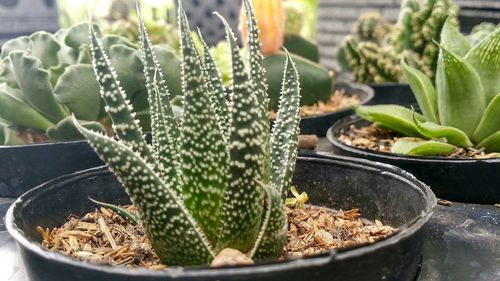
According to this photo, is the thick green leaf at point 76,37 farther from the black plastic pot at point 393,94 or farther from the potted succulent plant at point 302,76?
the black plastic pot at point 393,94

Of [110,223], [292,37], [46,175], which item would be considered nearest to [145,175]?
[110,223]

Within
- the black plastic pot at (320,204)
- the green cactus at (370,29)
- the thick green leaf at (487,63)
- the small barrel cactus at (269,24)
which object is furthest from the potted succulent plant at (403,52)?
the black plastic pot at (320,204)

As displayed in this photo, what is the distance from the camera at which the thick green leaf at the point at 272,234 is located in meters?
0.54

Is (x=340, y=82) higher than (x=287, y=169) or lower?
lower

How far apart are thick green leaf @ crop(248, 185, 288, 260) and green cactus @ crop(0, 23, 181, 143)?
1.46 ft

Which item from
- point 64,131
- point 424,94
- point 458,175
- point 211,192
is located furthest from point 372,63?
point 211,192

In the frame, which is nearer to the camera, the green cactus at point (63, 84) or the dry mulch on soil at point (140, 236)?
the dry mulch on soil at point (140, 236)

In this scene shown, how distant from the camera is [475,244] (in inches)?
28.3

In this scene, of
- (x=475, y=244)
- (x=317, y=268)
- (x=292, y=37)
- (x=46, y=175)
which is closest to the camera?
(x=317, y=268)

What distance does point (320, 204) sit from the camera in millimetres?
815

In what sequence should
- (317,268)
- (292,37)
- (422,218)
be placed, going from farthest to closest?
1. (292,37)
2. (422,218)
3. (317,268)

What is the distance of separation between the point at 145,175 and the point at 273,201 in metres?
0.12

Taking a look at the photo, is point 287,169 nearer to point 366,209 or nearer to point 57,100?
point 366,209

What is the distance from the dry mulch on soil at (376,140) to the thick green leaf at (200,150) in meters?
0.47
